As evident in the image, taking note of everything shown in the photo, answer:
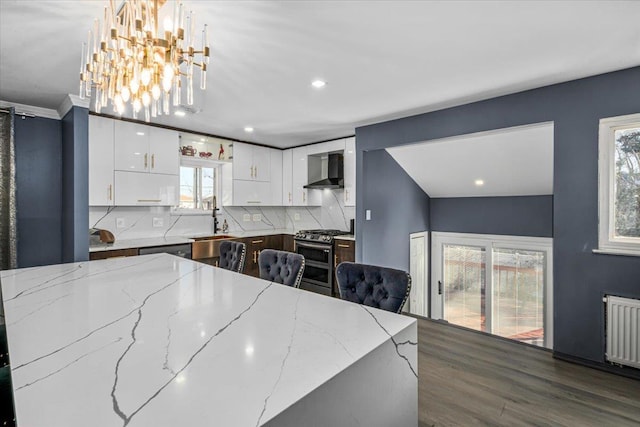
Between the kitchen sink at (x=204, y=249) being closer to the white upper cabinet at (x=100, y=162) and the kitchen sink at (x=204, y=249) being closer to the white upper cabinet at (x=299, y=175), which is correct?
the white upper cabinet at (x=100, y=162)

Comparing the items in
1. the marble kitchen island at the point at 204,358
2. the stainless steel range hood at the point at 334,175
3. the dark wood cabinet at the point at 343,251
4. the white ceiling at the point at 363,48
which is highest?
the white ceiling at the point at 363,48

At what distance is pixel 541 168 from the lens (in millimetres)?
3830

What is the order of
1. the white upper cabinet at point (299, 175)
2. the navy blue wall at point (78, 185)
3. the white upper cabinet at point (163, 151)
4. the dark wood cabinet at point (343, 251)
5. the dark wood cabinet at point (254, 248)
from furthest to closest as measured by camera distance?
the white upper cabinet at point (299, 175)
the dark wood cabinet at point (254, 248)
the dark wood cabinet at point (343, 251)
the white upper cabinet at point (163, 151)
the navy blue wall at point (78, 185)

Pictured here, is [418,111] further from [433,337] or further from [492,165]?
[433,337]

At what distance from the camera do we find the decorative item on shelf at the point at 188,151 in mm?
4535

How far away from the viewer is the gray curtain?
123 inches

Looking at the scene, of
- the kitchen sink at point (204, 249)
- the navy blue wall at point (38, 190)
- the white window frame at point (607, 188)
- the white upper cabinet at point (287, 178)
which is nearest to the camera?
the white window frame at point (607, 188)

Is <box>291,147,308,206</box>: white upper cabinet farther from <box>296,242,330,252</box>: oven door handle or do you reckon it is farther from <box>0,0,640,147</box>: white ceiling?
<box>0,0,640,147</box>: white ceiling

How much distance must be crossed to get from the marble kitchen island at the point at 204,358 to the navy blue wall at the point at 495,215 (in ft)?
13.2

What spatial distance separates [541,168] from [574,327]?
6.46ft

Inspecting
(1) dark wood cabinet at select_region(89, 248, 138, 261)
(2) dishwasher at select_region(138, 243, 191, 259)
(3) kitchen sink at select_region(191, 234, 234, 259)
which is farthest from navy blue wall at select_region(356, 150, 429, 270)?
(1) dark wood cabinet at select_region(89, 248, 138, 261)

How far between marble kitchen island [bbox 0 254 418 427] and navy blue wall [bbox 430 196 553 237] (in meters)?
4.01

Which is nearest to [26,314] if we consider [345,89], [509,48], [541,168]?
[345,89]

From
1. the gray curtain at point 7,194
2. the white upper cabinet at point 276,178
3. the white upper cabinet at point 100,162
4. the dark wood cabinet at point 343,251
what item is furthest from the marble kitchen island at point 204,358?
the white upper cabinet at point 276,178
